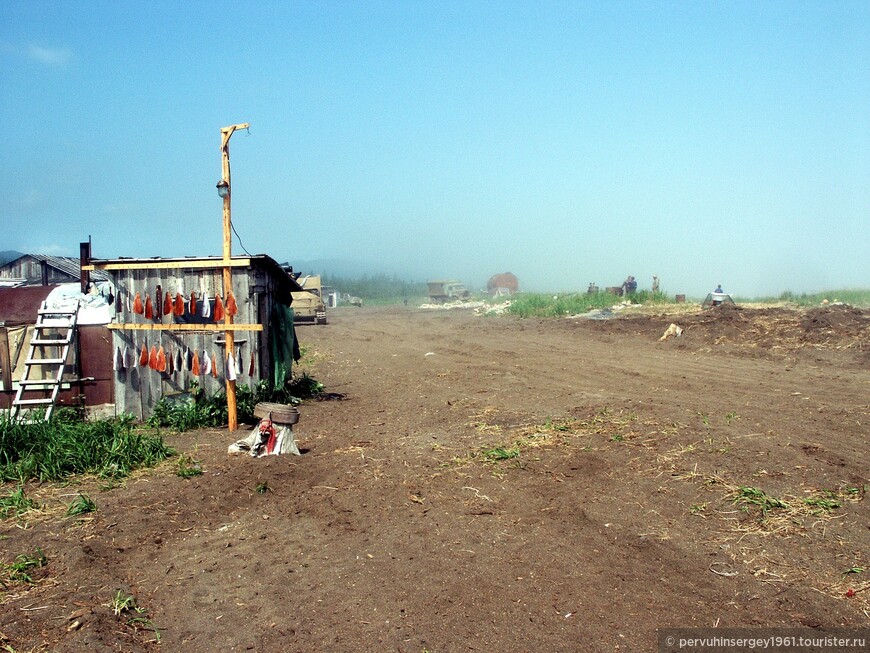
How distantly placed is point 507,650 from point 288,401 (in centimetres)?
855

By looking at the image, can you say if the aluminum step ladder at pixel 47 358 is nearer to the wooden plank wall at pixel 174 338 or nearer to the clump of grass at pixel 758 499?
the wooden plank wall at pixel 174 338

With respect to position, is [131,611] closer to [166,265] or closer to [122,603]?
[122,603]

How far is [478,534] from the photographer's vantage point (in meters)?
6.07

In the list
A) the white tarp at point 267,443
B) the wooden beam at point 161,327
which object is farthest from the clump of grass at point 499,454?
the wooden beam at point 161,327

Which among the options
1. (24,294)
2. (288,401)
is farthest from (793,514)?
(24,294)

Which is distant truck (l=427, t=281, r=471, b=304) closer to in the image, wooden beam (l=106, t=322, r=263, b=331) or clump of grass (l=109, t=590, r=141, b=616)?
wooden beam (l=106, t=322, r=263, b=331)

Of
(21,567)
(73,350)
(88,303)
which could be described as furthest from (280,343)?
(21,567)

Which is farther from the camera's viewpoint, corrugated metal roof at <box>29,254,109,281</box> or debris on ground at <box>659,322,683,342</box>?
corrugated metal roof at <box>29,254,109,281</box>

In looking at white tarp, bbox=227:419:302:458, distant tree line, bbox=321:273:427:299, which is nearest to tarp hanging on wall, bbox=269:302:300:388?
white tarp, bbox=227:419:302:458

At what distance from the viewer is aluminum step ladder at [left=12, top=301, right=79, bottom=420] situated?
33.5 feet

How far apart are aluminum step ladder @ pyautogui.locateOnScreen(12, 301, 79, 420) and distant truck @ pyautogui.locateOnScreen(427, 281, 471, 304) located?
44959mm

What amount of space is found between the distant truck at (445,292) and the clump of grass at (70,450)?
153 ft

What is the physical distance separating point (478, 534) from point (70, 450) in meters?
5.53

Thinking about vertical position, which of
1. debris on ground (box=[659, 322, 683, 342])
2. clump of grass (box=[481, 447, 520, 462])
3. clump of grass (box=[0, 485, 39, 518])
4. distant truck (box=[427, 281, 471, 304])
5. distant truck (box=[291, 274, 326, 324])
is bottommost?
clump of grass (box=[0, 485, 39, 518])
